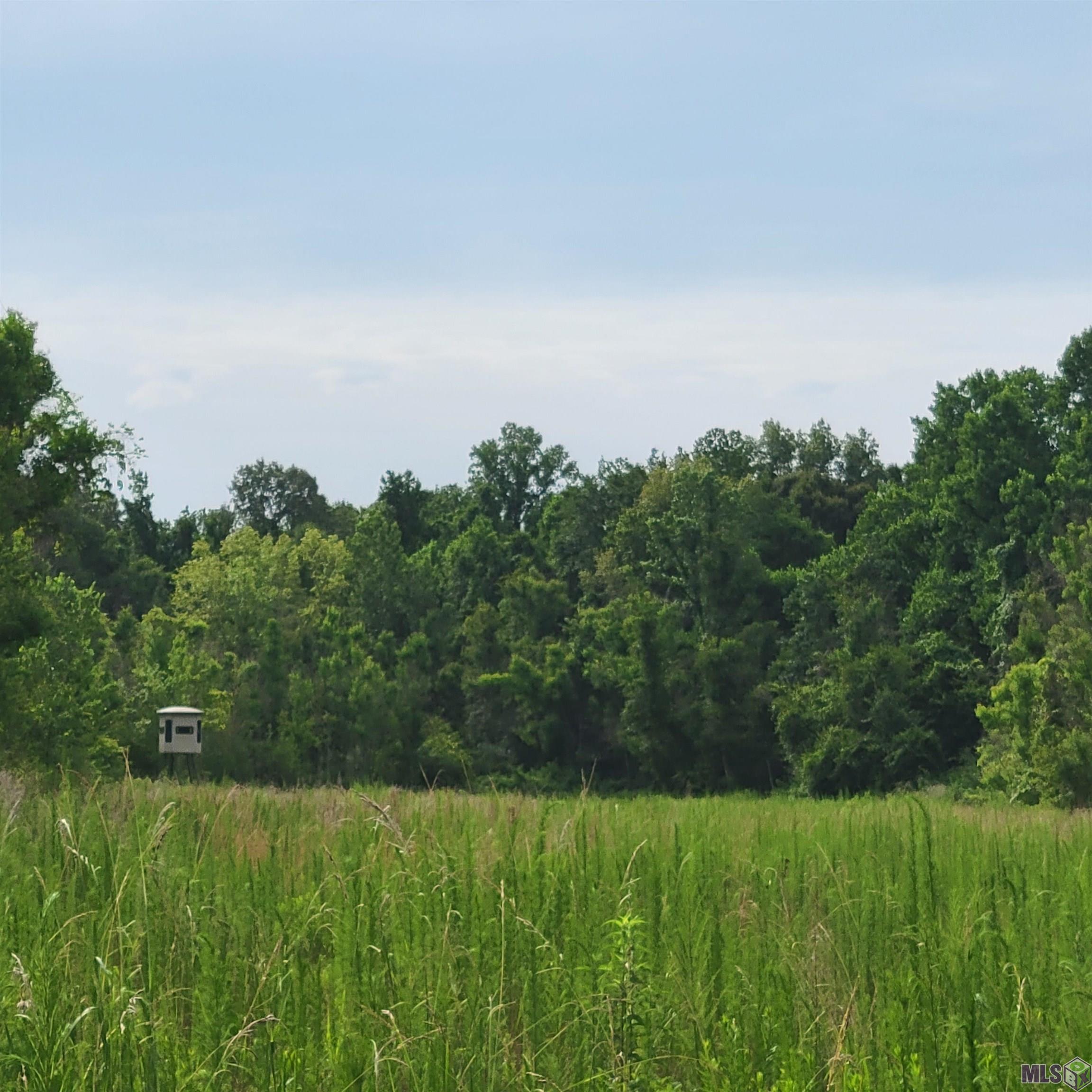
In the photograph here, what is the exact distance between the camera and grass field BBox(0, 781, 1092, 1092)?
11.1 ft

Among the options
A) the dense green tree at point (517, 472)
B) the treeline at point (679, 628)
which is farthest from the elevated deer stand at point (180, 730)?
the dense green tree at point (517, 472)

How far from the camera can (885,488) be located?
4625 centimetres

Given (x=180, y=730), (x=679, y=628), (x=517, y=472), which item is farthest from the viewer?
(x=517, y=472)

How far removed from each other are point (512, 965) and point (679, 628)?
138ft

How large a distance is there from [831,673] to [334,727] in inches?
615

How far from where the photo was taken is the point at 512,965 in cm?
413

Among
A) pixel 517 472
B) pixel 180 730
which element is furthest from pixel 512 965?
pixel 517 472

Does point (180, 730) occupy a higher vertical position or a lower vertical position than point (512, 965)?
lower

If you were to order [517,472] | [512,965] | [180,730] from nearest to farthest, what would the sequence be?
[512,965] < [180,730] < [517,472]

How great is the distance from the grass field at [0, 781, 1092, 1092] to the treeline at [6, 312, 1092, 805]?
2139cm

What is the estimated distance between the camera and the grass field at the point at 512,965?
338cm

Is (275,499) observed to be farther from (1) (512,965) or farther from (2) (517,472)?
(1) (512,965)

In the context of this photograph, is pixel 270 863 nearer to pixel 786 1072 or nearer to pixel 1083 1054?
pixel 786 1072

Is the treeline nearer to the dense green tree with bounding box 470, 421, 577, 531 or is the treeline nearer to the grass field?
the dense green tree with bounding box 470, 421, 577, 531
